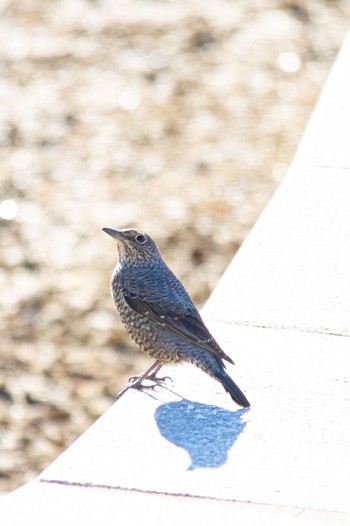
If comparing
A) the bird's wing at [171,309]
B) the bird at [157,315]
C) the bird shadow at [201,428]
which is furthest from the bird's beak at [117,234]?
the bird shadow at [201,428]

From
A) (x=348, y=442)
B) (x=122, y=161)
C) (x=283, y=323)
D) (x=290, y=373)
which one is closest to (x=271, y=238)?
Answer: (x=283, y=323)

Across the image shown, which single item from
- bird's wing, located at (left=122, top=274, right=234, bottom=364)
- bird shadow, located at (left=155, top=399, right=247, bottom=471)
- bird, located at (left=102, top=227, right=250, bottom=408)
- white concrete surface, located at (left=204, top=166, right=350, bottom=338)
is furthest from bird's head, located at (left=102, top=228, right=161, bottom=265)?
bird shadow, located at (left=155, top=399, right=247, bottom=471)

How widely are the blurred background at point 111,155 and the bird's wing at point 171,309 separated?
1.56 meters

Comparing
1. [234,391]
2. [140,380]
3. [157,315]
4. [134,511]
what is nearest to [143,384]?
[140,380]

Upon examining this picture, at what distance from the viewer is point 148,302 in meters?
4.95

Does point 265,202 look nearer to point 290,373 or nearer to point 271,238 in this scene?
point 271,238

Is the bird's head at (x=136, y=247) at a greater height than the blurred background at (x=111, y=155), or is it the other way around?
the bird's head at (x=136, y=247)

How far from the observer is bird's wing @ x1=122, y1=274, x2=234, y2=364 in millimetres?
4656

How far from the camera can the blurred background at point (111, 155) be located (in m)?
7.09

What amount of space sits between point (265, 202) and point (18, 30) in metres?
4.23

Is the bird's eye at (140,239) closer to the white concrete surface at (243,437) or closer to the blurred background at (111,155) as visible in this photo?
the white concrete surface at (243,437)

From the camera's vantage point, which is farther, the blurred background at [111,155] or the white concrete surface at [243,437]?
the blurred background at [111,155]

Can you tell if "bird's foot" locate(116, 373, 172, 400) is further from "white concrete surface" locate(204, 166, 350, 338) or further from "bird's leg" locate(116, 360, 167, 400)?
"white concrete surface" locate(204, 166, 350, 338)

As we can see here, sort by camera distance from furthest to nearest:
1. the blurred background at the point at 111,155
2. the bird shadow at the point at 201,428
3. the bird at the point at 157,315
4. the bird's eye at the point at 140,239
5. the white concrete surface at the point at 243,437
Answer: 1. the blurred background at the point at 111,155
2. the bird's eye at the point at 140,239
3. the bird at the point at 157,315
4. the bird shadow at the point at 201,428
5. the white concrete surface at the point at 243,437
